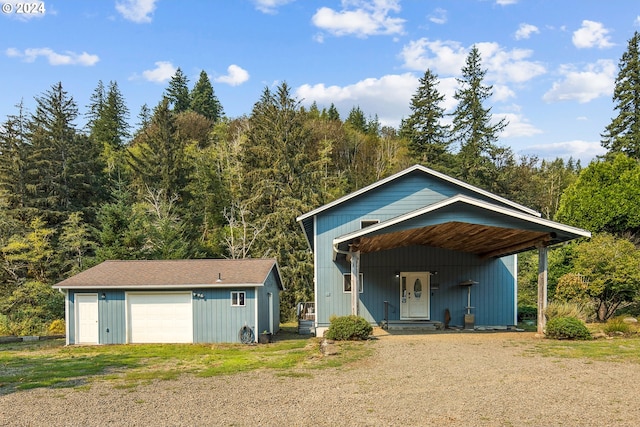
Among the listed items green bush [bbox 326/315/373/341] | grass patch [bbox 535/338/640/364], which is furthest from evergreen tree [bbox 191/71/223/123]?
grass patch [bbox 535/338/640/364]

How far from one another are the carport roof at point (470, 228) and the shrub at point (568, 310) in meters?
3.82

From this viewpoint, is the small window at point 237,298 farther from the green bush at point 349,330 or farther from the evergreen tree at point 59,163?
the evergreen tree at point 59,163

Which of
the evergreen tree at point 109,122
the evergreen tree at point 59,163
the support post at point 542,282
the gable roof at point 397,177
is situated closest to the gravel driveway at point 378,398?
the support post at point 542,282

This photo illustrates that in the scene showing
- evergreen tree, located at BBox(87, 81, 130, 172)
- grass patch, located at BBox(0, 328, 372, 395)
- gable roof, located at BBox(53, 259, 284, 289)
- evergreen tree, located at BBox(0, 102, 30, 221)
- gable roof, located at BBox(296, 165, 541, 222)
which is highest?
evergreen tree, located at BBox(87, 81, 130, 172)

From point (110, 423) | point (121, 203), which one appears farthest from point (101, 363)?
point (121, 203)

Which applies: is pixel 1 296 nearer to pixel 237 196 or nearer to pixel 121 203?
pixel 121 203

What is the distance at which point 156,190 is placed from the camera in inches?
1298

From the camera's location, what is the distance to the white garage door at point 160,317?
16.8 metres

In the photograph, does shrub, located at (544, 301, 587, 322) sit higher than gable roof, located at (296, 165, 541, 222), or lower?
lower

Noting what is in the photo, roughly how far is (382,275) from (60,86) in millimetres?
27061

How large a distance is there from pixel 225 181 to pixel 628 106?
91.2 ft

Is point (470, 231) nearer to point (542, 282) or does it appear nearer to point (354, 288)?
point (542, 282)

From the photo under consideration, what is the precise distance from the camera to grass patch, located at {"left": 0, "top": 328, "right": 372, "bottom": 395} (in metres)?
10.0

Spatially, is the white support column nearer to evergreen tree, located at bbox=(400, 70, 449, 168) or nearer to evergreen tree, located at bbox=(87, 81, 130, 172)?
evergreen tree, located at bbox=(400, 70, 449, 168)
